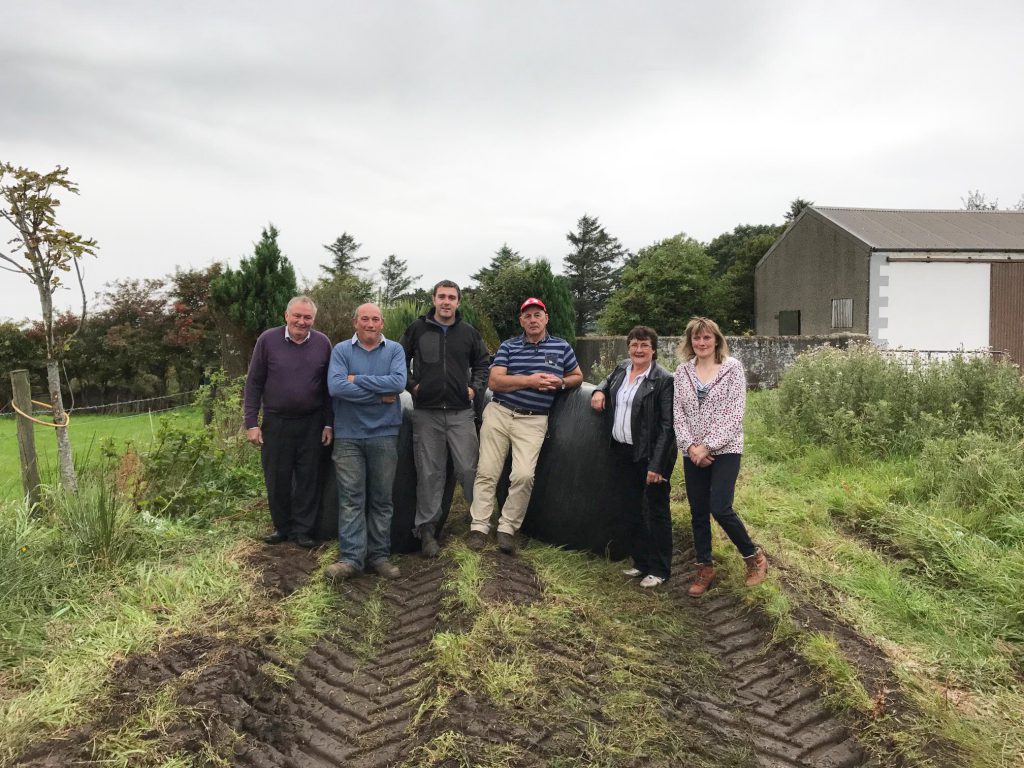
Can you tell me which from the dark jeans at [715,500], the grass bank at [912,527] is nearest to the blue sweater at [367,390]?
the dark jeans at [715,500]

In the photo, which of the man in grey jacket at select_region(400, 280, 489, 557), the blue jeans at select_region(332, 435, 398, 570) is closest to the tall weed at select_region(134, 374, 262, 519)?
the blue jeans at select_region(332, 435, 398, 570)

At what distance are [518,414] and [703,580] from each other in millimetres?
1586

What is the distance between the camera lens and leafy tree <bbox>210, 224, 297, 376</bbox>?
43.4ft

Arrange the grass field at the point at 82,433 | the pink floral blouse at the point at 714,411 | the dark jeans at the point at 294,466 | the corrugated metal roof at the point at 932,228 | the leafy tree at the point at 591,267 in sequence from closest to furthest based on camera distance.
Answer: the pink floral blouse at the point at 714,411
the dark jeans at the point at 294,466
the grass field at the point at 82,433
the corrugated metal roof at the point at 932,228
the leafy tree at the point at 591,267

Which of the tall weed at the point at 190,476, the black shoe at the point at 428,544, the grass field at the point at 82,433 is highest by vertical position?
the tall weed at the point at 190,476

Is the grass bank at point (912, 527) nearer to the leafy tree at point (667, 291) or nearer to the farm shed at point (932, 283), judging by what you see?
the farm shed at point (932, 283)

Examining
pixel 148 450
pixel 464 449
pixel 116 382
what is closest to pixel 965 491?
pixel 464 449

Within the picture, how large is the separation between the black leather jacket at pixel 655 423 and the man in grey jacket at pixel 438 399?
1.22 m

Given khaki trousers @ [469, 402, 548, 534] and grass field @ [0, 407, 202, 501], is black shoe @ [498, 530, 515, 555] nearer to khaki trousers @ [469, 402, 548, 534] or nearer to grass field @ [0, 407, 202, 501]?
khaki trousers @ [469, 402, 548, 534]

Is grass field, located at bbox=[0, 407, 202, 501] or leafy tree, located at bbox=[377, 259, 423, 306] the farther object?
leafy tree, located at bbox=[377, 259, 423, 306]

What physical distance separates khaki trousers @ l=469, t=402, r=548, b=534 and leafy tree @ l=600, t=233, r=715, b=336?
32.7 metres

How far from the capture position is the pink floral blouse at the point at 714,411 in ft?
13.9

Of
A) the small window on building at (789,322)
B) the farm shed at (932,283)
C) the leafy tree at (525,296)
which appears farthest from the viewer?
the small window on building at (789,322)

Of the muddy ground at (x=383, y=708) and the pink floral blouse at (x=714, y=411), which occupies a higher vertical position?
the pink floral blouse at (x=714, y=411)
